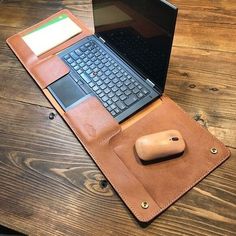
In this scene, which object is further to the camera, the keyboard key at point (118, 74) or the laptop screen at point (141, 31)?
the keyboard key at point (118, 74)

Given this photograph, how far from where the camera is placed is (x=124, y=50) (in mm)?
850

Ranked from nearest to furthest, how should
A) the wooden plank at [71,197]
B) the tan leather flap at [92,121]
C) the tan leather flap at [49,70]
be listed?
the wooden plank at [71,197] → the tan leather flap at [92,121] → the tan leather flap at [49,70]

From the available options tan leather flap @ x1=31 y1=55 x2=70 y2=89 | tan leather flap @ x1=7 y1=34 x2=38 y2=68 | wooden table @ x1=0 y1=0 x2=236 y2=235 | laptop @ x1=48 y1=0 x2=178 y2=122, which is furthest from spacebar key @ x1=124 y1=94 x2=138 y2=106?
tan leather flap @ x1=7 y1=34 x2=38 y2=68

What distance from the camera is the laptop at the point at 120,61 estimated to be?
725 mm

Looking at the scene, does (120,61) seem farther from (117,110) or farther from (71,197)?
(71,197)

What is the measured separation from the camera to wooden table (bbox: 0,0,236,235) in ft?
2.16

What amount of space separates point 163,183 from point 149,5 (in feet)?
1.28

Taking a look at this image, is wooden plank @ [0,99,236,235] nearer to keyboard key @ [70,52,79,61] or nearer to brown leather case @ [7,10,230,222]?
brown leather case @ [7,10,230,222]

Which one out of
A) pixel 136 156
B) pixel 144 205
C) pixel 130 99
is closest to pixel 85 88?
pixel 130 99

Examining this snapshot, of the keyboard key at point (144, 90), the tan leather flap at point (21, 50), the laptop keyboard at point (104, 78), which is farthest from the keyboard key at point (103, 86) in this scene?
the tan leather flap at point (21, 50)

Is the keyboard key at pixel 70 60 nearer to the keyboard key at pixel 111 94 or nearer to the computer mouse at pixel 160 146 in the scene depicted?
the keyboard key at pixel 111 94

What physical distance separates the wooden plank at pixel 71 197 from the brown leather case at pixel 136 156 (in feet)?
0.07

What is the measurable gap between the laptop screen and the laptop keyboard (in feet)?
0.12

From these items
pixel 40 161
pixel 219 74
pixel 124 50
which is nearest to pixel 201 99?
pixel 219 74
